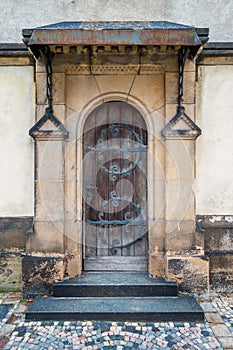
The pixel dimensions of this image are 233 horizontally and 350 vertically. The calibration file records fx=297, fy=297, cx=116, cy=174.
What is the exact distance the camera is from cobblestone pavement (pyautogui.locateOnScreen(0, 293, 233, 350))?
306cm

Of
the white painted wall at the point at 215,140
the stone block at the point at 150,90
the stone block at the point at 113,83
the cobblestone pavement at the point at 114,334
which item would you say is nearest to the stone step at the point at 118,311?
the cobblestone pavement at the point at 114,334

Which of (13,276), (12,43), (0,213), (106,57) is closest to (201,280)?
(13,276)

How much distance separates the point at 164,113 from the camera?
4234mm

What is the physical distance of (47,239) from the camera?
4117mm

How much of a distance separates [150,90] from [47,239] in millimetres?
2552

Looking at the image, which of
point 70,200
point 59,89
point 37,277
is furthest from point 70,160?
point 37,277

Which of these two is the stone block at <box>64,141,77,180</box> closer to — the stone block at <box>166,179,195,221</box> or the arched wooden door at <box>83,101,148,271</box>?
the arched wooden door at <box>83,101,148,271</box>

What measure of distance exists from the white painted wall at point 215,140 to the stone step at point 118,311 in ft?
4.70

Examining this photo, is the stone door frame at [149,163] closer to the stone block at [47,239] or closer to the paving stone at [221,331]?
the stone block at [47,239]

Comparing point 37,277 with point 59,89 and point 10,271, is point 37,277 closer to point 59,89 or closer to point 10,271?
point 10,271

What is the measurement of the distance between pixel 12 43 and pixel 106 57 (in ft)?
4.65

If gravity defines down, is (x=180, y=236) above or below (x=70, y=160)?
below

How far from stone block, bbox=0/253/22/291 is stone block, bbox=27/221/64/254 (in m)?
0.44

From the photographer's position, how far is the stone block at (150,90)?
4230mm
